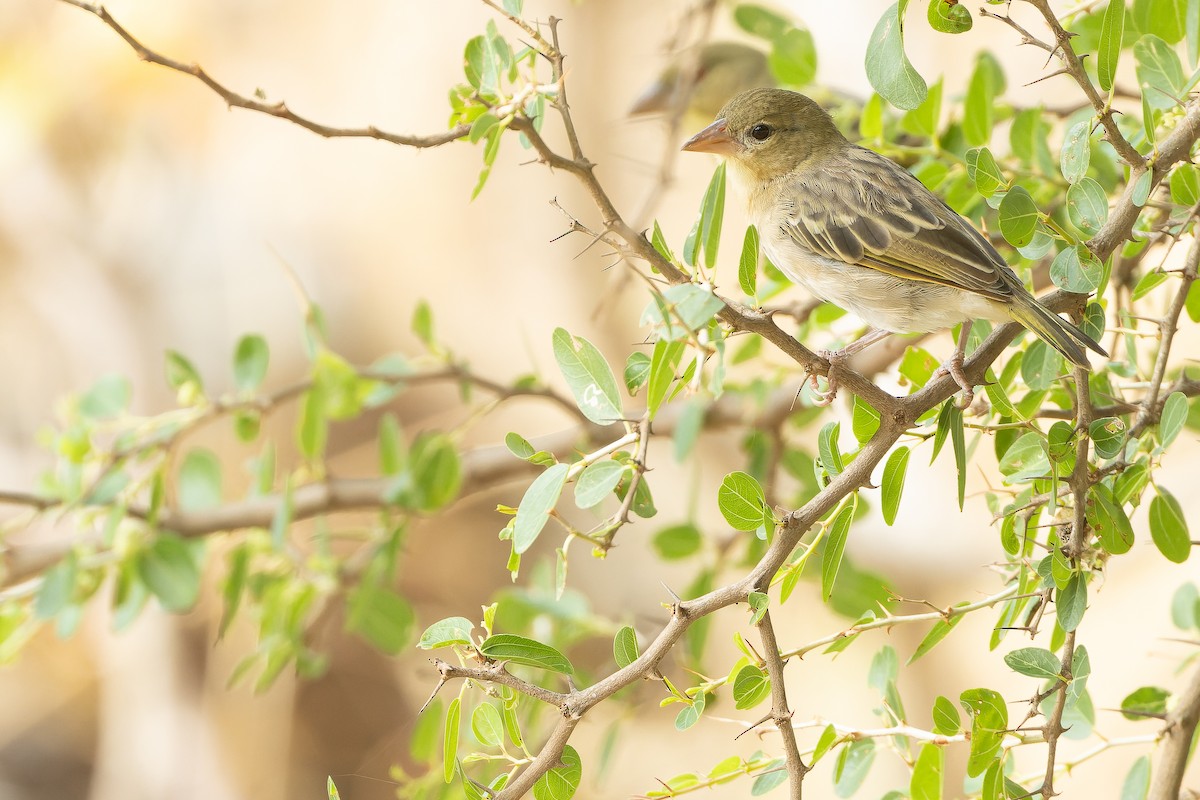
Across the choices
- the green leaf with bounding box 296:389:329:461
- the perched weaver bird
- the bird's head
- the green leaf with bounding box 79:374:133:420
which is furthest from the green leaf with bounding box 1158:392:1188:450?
the perched weaver bird

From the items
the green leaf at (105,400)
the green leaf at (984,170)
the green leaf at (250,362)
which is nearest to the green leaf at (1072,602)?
the green leaf at (984,170)

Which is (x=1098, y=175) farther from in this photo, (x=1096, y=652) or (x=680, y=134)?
(x=680, y=134)

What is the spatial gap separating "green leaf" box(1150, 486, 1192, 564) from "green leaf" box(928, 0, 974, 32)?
67 centimetres

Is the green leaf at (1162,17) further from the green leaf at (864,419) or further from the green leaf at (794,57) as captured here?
the green leaf at (864,419)

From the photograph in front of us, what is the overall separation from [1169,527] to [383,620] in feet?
5.51

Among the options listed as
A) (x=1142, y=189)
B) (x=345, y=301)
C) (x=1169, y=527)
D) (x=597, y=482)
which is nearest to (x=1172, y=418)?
(x=1169, y=527)

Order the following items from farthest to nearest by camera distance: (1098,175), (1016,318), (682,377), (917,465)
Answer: (917,465) < (1098,175) < (1016,318) < (682,377)

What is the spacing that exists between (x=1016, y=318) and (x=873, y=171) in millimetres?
623

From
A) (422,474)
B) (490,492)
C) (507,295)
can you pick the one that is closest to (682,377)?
(422,474)

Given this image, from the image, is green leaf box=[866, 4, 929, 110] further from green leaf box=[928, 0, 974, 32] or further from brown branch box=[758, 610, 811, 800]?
brown branch box=[758, 610, 811, 800]

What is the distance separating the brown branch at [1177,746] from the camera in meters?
1.50

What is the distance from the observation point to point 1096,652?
326 centimetres

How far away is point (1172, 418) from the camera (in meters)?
1.38

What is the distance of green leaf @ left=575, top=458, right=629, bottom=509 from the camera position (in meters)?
1.30
